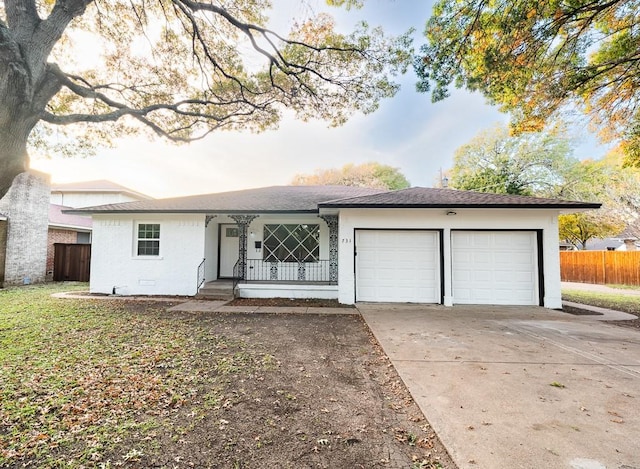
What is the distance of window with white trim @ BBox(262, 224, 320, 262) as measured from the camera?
10.7 metres

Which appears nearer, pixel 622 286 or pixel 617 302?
pixel 617 302

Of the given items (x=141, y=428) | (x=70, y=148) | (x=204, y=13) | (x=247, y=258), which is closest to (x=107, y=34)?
(x=204, y=13)

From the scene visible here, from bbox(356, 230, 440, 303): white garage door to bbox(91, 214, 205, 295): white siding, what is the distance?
5.36 meters

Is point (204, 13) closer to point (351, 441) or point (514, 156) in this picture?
point (351, 441)

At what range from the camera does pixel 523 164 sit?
21.5 metres

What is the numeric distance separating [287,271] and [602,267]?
59.1ft


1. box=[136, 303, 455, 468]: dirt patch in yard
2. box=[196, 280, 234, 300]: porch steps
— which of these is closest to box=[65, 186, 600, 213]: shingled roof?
box=[196, 280, 234, 300]: porch steps

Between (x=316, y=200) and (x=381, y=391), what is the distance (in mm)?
8387

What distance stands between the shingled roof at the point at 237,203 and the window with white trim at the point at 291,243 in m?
0.94

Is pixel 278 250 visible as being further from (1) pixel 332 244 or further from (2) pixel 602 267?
(2) pixel 602 267

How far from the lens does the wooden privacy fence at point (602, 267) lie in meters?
15.5

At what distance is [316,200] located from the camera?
36.5 feet

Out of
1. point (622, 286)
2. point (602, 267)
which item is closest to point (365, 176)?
point (602, 267)

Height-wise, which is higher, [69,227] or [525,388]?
[69,227]
